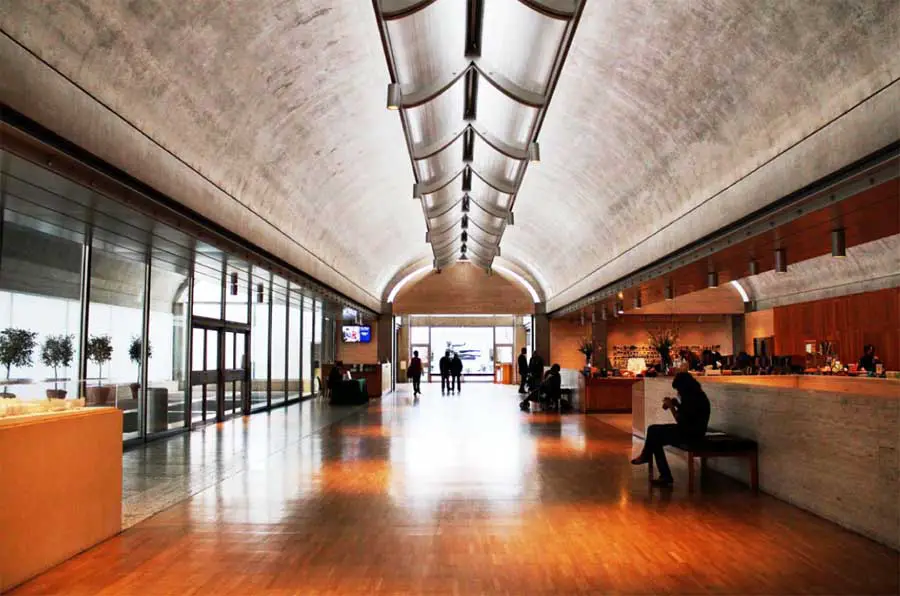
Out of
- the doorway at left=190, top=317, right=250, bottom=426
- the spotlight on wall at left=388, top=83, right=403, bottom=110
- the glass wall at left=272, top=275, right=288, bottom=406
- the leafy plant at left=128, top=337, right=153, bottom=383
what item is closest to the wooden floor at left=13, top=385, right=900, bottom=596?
the leafy plant at left=128, top=337, right=153, bottom=383

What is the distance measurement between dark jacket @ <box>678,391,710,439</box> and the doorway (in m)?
8.38

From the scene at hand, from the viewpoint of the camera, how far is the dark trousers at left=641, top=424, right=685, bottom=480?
24.2 feet

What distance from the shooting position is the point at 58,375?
28.3ft

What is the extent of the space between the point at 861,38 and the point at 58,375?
28.0ft

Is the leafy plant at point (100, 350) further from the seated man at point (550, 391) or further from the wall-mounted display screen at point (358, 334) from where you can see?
the wall-mounted display screen at point (358, 334)

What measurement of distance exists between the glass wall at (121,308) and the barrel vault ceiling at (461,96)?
0.66 m

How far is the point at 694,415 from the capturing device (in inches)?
286

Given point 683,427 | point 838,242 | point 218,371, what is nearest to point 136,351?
point 218,371

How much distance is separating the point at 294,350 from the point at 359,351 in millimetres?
6263

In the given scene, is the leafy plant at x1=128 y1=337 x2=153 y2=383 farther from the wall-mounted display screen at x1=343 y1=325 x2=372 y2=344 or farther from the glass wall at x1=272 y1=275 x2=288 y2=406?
the wall-mounted display screen at x1=343 y1=325 x2=372 y2=344

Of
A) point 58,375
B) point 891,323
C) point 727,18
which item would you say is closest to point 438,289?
point 891,323

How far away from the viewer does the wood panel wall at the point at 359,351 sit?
1018 inches

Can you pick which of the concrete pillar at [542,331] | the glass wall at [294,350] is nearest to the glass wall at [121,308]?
the glass wall at [294,350]

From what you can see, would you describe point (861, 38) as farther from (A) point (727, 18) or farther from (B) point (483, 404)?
(B) point (483, 404)
